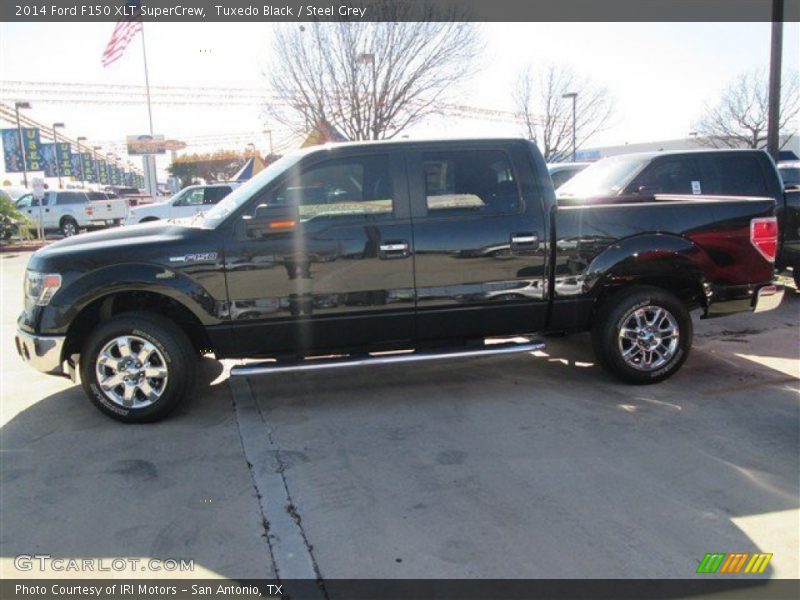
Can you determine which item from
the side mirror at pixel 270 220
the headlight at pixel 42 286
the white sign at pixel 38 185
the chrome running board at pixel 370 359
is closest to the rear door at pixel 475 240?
the chrome running board at pixel 370 359

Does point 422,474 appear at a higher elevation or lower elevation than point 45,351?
lower

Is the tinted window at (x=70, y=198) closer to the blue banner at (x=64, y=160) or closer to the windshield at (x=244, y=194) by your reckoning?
the windshield at (x=244, y=194)

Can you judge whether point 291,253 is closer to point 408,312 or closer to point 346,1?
point 408,312

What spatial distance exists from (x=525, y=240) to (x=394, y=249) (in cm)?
106

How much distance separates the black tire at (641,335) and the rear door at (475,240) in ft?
1.94

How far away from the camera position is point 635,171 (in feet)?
26.4

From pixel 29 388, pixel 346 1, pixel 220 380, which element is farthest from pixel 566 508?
pixel 346 1

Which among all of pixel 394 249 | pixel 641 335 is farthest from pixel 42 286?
pixel 641 335

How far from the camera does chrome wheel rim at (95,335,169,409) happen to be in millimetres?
4504

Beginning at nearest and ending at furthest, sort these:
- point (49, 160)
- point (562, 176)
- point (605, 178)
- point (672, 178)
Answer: point (672, 178)
point (605, 178)
point (562, 176)
point (49, 160)

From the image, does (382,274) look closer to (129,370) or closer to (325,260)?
(325,260)

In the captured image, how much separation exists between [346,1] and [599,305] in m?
17.3

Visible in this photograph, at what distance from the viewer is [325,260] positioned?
4594 mm

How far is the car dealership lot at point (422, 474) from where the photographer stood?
119 inches
